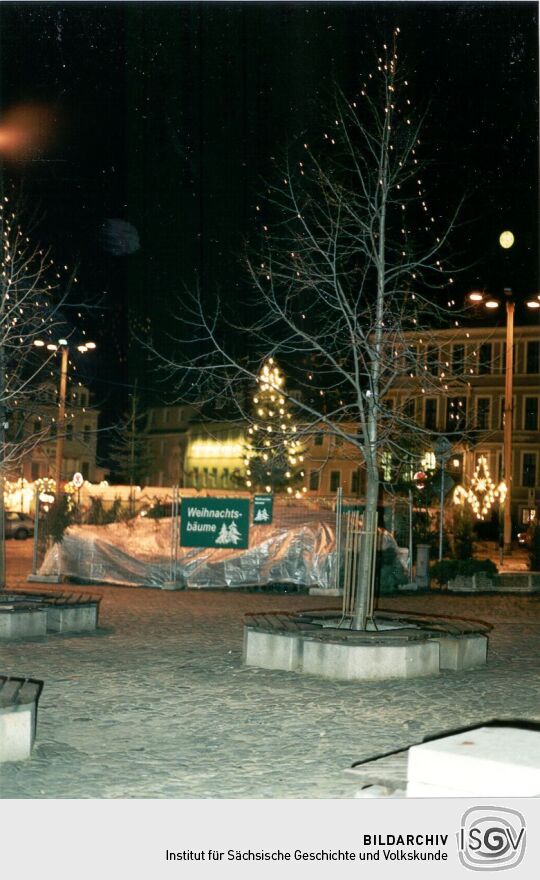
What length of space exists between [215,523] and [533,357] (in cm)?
4691

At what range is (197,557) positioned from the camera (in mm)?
23906

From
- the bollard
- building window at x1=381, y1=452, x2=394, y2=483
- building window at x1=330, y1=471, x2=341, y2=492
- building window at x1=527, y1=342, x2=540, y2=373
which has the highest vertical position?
building window at x1=527, y1=342, x2=540, y2=373

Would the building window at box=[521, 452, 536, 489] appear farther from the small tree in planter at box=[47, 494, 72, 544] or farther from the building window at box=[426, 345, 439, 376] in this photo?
the building window at box=[426, 345, 439, 376]

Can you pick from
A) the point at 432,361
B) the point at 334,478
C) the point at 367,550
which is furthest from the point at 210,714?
the point at 334,478

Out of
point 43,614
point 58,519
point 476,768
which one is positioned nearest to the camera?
point 476,768

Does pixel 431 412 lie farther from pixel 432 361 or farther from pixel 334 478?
pixel 432 361

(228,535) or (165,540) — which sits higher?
(228,535)

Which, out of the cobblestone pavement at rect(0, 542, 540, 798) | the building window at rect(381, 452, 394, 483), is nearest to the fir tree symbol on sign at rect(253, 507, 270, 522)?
the building window at rect(381, 452, 394, 483)

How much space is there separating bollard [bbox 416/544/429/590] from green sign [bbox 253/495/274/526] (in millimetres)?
4002

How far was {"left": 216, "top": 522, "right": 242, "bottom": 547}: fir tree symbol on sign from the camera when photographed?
23.6 m

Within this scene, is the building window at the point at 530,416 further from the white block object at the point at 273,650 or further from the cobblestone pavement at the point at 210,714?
the white block object at the point at 273,650

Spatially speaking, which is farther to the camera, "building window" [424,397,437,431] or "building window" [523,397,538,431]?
"building window" [523,397,538,431]

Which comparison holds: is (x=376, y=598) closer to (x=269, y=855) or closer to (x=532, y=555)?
(x=532, y=555)

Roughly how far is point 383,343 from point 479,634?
370 cm
